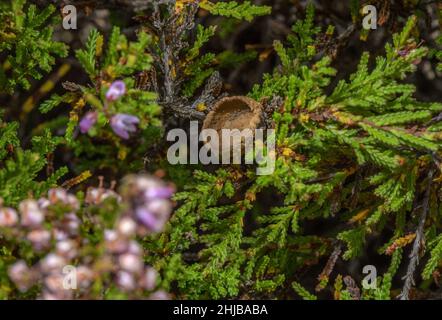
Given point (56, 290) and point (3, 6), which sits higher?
point (3, 6)

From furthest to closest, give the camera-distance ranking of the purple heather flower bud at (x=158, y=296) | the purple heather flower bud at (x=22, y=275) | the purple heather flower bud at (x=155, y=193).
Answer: the purple heather flower bud at (x=158, y=296) < the purple heather flower bud at (x=22, y=275) < the purple heather flower bud at (x=155, y=193)

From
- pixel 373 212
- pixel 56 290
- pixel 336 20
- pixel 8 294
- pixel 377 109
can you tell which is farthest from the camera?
pixel 336 20

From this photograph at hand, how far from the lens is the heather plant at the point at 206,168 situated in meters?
1.62

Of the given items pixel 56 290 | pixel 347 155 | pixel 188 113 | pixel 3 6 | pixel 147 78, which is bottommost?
pixel 56 290

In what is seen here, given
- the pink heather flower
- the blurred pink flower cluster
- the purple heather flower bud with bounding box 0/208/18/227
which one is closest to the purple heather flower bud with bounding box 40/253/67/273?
the blurred pink flower cluster

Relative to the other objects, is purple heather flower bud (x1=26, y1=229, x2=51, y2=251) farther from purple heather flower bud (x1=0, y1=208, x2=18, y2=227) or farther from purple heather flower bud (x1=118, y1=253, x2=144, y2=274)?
purple heather flower bud (x1=118, y1=253, x2=144, y2=274)

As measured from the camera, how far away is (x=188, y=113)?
2.17m

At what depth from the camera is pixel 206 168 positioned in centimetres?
283

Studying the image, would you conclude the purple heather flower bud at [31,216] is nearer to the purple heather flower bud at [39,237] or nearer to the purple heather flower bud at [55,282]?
the purple heather flower bud at [39,237]

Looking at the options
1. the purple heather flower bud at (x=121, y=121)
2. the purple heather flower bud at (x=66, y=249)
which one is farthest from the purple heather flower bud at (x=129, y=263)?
the purple heather flower bud at (x=121, y=121)

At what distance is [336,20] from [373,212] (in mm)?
1070

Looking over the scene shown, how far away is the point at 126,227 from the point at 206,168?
4.41 feet

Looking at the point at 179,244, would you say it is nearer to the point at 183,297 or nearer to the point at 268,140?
the point at 183,297

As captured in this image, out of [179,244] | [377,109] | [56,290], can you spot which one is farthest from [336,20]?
[56,290]
